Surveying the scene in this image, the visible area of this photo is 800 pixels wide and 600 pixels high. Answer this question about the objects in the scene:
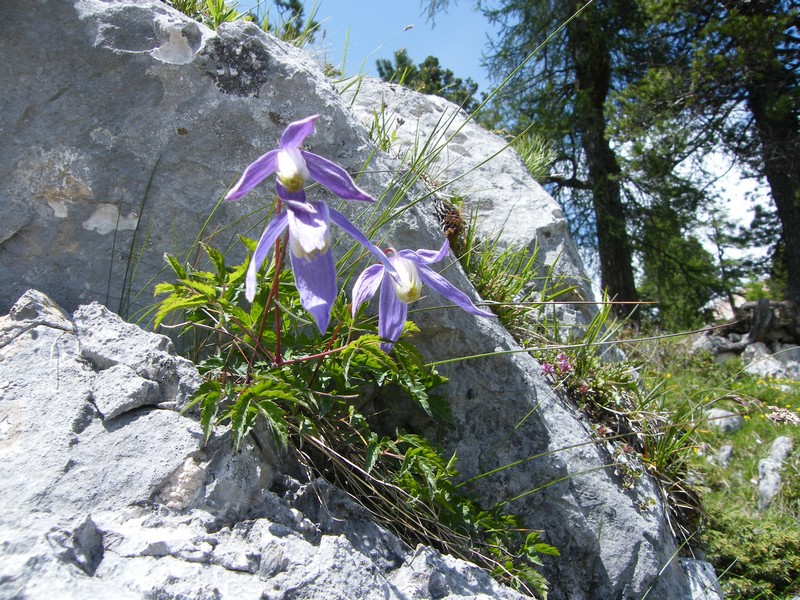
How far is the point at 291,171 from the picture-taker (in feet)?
5.12

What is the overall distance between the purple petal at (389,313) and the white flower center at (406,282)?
7 cm

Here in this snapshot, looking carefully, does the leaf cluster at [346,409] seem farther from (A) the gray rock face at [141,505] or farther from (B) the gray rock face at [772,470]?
(B) the gray rock face at [772,470]

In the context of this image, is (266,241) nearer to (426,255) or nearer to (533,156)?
(426,255)

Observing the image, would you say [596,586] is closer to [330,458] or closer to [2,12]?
[330,458]

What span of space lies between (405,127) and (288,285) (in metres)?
3.63

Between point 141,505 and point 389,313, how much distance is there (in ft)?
2.74

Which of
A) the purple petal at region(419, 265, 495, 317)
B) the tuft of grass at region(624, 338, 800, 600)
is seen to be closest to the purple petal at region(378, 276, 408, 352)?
the purple petal at region(419, 265, 495, 317)

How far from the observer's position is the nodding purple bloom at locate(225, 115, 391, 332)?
1.49 metres

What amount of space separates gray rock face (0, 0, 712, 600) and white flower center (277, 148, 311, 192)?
75 cm

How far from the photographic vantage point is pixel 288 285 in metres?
2.07

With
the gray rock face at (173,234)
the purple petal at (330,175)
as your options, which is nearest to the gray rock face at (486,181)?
the gray rock face at (173,234)

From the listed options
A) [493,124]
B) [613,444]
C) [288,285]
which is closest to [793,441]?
[613,444]

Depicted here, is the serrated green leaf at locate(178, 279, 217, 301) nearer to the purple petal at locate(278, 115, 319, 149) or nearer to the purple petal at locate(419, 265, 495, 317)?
the purple petal at locate(278, 115, 319, 149)

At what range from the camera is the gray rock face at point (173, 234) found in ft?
6.27
